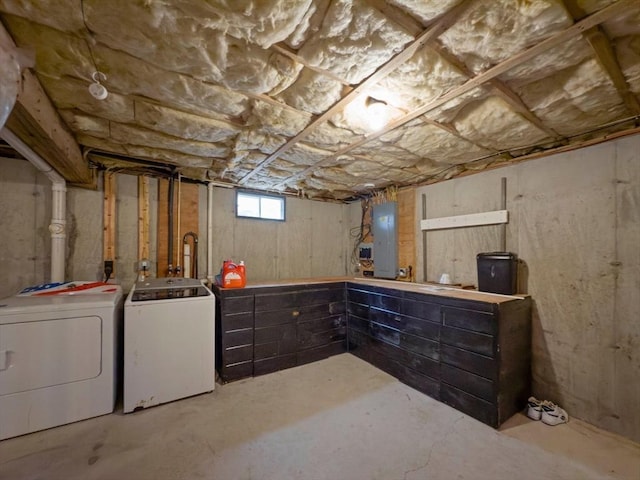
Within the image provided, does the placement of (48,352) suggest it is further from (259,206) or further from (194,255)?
(259,206)

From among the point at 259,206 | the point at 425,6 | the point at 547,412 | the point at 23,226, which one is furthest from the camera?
the point at 259,206

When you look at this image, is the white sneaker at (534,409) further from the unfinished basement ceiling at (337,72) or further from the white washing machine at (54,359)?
the white washing machine at (54,359)

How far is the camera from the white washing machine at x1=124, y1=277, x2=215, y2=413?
2291mm

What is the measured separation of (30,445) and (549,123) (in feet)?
15.1

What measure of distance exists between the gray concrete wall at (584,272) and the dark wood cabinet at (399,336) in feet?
0.81

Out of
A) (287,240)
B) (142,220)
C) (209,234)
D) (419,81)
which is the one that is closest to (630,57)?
(419,81)

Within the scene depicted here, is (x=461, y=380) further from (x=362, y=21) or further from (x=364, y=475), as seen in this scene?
(x=362, y=21)

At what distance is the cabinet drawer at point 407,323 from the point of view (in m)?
2.58

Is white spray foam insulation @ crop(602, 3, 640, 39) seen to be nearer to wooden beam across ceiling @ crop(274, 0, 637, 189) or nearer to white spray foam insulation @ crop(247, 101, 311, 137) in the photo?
wooden beam across ceiling @ crop(274, 0, 637, 189)

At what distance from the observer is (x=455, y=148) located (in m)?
2.60

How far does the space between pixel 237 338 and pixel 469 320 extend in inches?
91.6

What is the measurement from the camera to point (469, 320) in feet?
7.57

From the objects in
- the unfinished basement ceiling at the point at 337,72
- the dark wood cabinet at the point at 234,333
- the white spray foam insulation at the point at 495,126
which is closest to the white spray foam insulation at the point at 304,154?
the unfinished basement ceiling at the point at 337,72

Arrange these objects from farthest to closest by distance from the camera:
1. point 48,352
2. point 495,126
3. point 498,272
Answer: point 498,272
point 495,126
point 48,352
